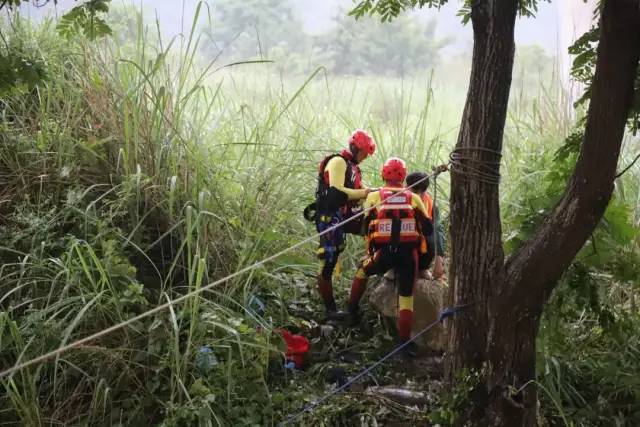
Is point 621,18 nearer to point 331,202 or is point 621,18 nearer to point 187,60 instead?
point 331,202

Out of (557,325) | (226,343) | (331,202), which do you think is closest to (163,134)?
(331,202)

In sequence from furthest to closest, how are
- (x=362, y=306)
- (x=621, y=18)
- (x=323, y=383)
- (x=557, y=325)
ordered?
(x=362, y=306), (x=323, y=383), (x=557, y=325), (x=621, y=18)

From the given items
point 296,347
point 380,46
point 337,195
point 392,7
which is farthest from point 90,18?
point 380,46

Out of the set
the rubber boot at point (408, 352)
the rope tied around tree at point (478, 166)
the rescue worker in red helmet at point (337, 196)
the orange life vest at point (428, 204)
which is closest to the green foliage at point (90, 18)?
the rope tied around tree at point (478, 166)

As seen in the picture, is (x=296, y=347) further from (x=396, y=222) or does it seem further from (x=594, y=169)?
(x=594, y=169)

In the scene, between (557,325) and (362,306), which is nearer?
(557,325)

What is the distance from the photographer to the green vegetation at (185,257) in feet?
10.9

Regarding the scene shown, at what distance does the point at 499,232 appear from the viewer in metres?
2.91

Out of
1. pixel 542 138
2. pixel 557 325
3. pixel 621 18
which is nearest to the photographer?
pixel 621 18

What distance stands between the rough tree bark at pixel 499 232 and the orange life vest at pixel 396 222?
26.1 inches

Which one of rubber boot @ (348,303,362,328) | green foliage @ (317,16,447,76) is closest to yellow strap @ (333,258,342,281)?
rubber boot @ (348,303,362,328)

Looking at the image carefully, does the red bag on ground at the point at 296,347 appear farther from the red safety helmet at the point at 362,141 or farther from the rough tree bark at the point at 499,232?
the red safety helmet at the point at 362,141

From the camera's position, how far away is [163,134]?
14.2 ft

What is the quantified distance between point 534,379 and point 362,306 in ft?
4.90
